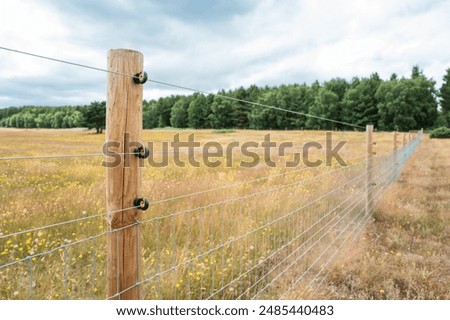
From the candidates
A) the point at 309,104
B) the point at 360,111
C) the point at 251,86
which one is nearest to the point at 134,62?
the point at 360,111

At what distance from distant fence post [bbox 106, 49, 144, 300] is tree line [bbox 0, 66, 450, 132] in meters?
50.5

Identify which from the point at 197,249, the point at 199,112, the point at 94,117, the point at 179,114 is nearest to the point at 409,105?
the point at 199,112

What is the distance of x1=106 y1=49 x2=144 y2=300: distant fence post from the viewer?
1.81 m

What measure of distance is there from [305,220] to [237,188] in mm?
2466

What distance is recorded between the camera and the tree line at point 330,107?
205 ft

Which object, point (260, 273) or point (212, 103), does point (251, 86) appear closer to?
point (212, 103)

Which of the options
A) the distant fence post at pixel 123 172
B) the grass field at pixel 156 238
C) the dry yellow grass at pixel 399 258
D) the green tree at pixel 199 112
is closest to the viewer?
the distant fence post at pixel 123 172

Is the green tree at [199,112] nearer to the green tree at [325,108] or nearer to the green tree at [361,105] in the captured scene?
the green tree at [325,108]

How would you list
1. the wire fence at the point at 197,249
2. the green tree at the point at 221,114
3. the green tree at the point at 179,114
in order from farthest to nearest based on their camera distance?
1. the green tree at the point at 179,114
2. the green tree at the point at 221,114
3. the wire fence at the point at 197,249

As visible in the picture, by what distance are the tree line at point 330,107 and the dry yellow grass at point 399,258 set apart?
46.5 m

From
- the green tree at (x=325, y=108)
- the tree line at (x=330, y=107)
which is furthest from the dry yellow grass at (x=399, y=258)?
the green tree at (x=325, y=108)
